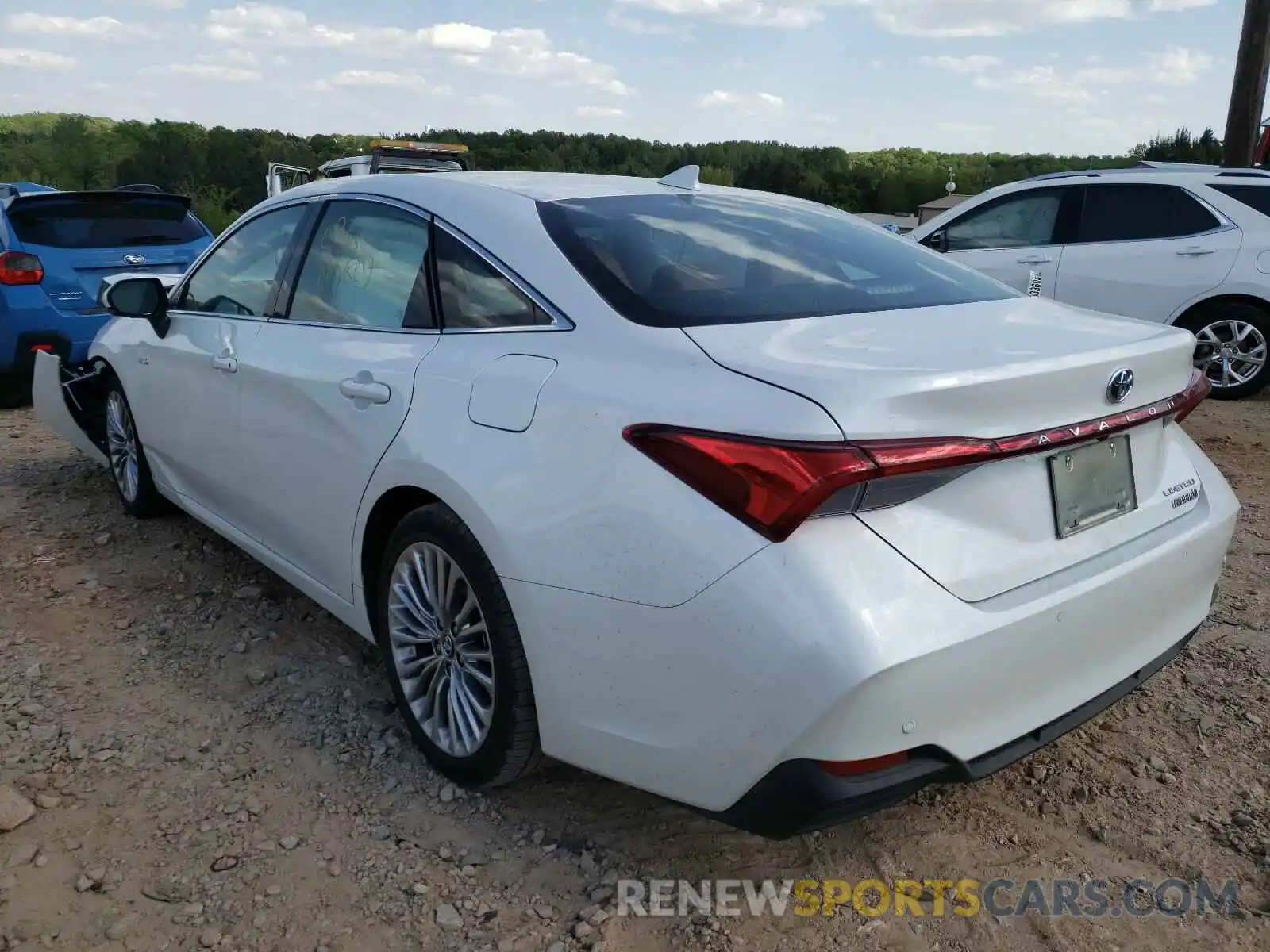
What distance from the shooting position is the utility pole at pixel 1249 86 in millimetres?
10766

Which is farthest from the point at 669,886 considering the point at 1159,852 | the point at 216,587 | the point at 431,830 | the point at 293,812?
the point at 216,587

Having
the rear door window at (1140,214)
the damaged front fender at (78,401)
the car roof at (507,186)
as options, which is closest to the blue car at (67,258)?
the damaged front fender at (78,401)

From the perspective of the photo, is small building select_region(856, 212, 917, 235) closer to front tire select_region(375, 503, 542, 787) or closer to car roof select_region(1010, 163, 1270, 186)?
car roof select_region(1010, 163, 1270, 186)

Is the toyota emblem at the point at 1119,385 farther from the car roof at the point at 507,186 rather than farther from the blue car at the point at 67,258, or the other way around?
the blue car at the point at 67,258

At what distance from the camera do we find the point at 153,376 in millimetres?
4117

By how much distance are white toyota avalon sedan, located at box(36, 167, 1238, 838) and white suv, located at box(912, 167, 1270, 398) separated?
520 centimetres

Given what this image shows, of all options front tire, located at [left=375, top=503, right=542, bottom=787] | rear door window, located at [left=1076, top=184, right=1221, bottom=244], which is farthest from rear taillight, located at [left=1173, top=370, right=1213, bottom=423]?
rear door window, located at [left=1076, top=184, right=1221, bottom=244]

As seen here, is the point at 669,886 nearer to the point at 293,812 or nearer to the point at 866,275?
the point at 293,812

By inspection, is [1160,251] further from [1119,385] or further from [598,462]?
[598,462]

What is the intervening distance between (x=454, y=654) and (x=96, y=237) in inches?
251

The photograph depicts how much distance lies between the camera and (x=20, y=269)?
23.2ft

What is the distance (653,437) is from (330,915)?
1.26m

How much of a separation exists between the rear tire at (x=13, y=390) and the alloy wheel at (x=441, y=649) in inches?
241

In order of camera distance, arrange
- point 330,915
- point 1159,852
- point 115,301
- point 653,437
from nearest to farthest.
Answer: point 653,437 < point 330,915 < point 1159,852 < point 115,301
